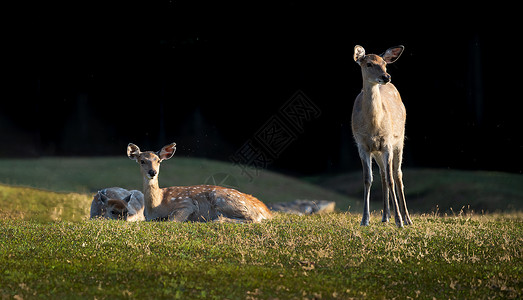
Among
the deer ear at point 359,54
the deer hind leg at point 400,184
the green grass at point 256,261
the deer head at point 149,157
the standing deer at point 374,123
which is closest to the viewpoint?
the green grass at point 256,261

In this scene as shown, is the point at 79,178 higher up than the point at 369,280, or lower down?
higher up

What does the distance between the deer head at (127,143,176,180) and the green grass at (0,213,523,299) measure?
4.67 ft

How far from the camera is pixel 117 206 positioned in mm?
13766

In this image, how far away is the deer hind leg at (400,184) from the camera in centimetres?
1262

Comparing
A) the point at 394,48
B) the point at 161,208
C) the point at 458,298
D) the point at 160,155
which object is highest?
the point at 394,48

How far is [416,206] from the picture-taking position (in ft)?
57.8

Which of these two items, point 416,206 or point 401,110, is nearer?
point 401,110

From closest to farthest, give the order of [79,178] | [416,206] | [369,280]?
[369,280] → [416,206] → [79,178]

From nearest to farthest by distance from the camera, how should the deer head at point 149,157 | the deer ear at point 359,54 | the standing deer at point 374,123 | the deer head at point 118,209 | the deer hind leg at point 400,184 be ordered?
the standing deer at point 374,123
the deer ear at point 359,54
the deer hind leg at point 400,184
the deer head at point 149,157
the deer head at point 118,209

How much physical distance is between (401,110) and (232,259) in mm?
6946

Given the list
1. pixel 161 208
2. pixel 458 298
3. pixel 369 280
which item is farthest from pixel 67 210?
pixel 458 298

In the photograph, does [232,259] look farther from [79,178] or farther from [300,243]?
[79,178]

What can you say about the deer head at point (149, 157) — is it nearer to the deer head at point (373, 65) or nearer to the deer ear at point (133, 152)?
the deer ear at point (133, 152)

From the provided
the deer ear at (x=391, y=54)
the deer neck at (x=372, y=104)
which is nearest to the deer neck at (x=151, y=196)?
the deer neck at (x=372, y=104)
